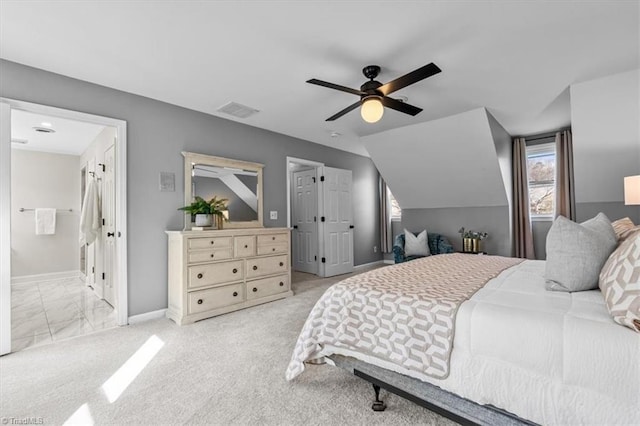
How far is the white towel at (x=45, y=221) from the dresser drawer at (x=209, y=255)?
4.15 metres

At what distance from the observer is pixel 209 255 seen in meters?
3.20

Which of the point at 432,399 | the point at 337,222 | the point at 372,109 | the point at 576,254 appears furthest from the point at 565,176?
the point at 432,399

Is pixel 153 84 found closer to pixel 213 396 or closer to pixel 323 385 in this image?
pixel 213 396

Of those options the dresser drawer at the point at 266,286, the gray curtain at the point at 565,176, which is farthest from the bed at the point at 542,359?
the gray curtain at the point at 565,176

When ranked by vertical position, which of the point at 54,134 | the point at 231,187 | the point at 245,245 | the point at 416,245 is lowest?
the point at 416,245

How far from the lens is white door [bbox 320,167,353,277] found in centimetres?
532

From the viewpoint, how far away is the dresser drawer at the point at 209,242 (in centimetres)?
307

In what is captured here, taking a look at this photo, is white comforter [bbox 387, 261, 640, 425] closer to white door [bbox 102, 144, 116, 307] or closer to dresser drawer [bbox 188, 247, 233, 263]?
dresser drawer [bbox 188, 247, 233, 263]

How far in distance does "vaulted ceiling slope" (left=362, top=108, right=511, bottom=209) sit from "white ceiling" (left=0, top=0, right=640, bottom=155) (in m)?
0.57

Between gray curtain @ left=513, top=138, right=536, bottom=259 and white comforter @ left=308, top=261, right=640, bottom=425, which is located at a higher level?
gray curtain @ left=513, top=138, right=536, bottom=259

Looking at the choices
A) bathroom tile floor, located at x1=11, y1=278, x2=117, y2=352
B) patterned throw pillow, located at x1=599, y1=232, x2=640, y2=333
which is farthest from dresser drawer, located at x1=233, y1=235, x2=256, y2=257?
patterned throw pillow, located at x1=599, y1=232, x2=640, y2=333

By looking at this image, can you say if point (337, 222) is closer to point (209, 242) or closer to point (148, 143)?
point (209, 242)

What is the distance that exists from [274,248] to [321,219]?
162 centimetres

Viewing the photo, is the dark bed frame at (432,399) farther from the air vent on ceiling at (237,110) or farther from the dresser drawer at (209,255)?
the air vent on ceiling at (237,110)
